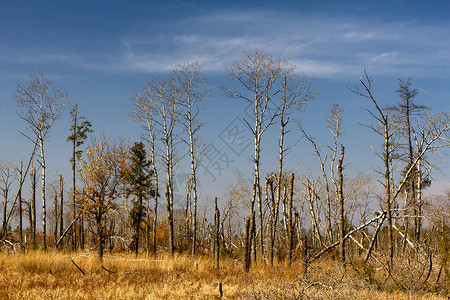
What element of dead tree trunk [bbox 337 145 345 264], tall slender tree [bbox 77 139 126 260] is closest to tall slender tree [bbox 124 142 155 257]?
tall slender tree [bbox 77 139 126 260]

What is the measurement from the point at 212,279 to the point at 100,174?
31.0 ft

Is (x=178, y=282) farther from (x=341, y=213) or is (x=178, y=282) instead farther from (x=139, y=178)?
(x=139, y=178)

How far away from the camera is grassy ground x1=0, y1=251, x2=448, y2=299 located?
8.58 m

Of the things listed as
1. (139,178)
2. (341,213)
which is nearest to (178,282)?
(341,213)

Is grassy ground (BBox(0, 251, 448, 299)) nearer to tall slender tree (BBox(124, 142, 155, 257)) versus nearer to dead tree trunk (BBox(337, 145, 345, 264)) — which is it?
dead tree trunk (BBox(337, 145, 345, 264))

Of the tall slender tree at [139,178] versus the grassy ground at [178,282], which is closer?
the grassy ground at [178,282]

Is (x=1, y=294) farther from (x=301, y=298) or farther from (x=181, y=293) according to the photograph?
(x=301, y=298)

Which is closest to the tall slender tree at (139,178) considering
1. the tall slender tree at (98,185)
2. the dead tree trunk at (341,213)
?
the tall slender tree at (98,185)

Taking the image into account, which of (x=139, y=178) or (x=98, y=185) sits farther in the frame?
(x=139, y=178)

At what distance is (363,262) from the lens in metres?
10.1

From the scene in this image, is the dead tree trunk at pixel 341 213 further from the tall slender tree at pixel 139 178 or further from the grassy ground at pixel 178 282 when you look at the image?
the tall slender tree at pixel 139 178

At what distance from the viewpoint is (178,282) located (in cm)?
1145

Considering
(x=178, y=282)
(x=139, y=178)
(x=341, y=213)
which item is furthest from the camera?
(x=139, y=178)

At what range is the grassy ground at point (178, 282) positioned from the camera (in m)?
8.58
